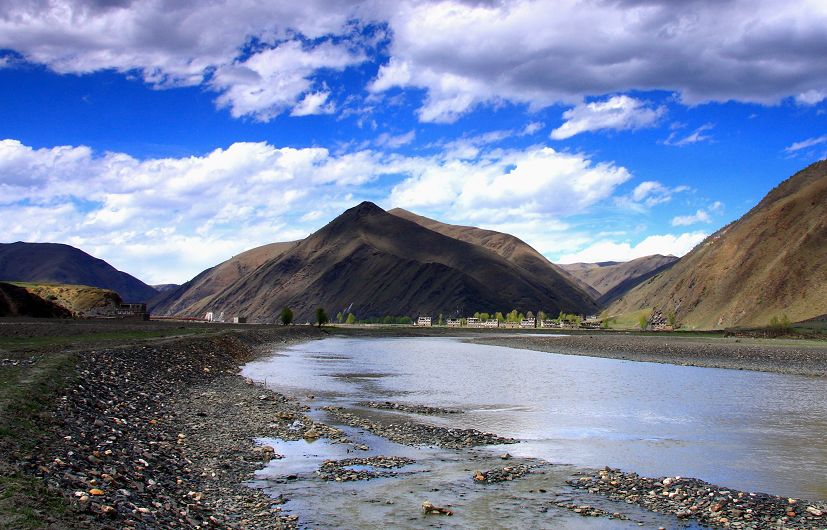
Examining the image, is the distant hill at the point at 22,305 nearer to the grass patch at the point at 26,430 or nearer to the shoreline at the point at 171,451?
the shoreline at the point at 171,451

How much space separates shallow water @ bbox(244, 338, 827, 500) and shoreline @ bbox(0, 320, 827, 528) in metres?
2.82

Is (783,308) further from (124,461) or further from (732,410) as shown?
(124,461)

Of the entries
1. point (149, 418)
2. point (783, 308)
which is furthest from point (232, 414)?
point (783, 308)

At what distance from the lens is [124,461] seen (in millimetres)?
16000

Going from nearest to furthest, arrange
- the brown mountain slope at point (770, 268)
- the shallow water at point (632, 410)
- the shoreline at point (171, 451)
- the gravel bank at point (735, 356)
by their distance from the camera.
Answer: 1. the shoreline at point (171, 451)
2. the shallow water at point (632, 410)
3. the gravel bank at point (735, 356)
4. the brown mountain slope at point (770, 268)

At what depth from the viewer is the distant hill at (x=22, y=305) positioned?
105000 millimetres

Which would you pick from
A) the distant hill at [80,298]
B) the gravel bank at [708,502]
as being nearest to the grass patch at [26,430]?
the gravel bank at [708,502]

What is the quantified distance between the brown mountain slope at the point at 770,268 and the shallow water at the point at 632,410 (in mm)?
93858

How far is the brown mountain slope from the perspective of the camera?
141625 mm

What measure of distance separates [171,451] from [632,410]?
926 inches

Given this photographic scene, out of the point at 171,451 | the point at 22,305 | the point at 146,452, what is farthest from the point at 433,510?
the point at 22,305

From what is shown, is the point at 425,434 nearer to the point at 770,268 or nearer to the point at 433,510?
the point at 433,510

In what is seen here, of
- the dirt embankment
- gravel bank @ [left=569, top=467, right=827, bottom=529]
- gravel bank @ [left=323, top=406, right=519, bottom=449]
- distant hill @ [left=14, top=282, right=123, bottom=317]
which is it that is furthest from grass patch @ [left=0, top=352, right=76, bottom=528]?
distant hill @ [left=14, top=282, right=123, bottom=317]

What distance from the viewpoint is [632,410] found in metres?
34.1
